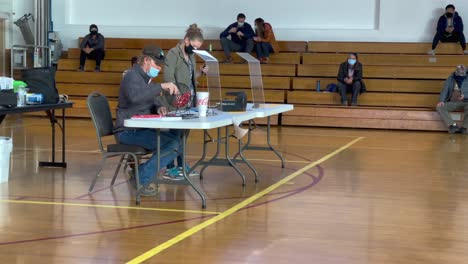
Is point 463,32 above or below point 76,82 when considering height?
above

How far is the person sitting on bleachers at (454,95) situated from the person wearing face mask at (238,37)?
15.0 ft

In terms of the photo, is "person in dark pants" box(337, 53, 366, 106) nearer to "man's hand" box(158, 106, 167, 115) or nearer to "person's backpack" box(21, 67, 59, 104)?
"person's backpack" box(21, 67, 59, 104)

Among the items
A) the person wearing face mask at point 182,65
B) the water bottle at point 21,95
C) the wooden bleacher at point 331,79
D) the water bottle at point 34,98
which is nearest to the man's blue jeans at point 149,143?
the person wearing face mask at point 182,65

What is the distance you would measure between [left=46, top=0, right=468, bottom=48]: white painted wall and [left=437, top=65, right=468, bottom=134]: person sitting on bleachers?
2918 mm

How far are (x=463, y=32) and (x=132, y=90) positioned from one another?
12038 mm

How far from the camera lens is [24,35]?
18.1 meters

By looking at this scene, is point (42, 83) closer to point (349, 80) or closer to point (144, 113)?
point (144, 113)

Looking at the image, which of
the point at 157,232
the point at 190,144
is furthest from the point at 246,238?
the point at 190,144

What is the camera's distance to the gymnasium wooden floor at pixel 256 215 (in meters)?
4.82

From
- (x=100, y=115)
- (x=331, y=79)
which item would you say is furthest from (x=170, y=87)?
(x=331, y=79)

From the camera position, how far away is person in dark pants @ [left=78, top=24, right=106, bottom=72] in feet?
57.6

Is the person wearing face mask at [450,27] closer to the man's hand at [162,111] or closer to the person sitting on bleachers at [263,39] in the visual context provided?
the person sitting on bleachers at [263,39]

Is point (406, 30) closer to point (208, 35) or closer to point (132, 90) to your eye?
point (208, 35)

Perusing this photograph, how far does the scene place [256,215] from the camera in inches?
236
